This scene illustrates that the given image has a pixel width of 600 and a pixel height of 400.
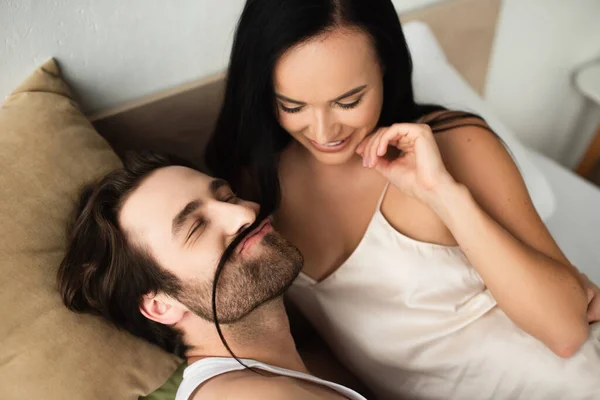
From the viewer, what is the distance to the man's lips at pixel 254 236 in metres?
0.88

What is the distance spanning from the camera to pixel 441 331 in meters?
0.96

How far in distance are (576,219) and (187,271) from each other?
4.01 feet

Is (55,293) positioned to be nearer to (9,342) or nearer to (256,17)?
(9,342)

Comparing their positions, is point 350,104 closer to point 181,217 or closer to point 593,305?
point 181,217

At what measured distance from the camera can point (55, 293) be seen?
813 millimetres

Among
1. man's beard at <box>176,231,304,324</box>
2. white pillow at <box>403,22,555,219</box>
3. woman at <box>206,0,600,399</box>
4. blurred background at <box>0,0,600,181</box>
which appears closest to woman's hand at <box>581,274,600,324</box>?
woman at <box>206,0,600,399</box>

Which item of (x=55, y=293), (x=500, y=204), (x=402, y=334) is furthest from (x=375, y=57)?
(x=55, y=293)

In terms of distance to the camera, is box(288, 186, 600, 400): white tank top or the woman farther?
box(288, 186, 600, 400): white tank top

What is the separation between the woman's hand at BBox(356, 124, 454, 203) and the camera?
0.89 metres

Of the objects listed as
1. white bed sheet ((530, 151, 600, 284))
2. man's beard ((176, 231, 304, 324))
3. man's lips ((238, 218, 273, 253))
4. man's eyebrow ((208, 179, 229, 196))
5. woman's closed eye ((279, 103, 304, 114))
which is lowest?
white bed sheet ((530, 151, 600, 284))

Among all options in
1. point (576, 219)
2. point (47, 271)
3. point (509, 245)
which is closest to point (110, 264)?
point (47, 271)

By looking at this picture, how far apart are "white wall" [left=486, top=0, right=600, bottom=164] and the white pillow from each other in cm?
44

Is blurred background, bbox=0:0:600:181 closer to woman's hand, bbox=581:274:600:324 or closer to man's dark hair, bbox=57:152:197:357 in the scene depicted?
man's dark hair, bbox=57:152:197:357

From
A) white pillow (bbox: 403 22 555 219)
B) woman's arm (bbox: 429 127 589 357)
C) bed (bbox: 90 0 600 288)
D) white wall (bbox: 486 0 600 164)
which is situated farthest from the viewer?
white wall (bbox: 486 0 600 164)
